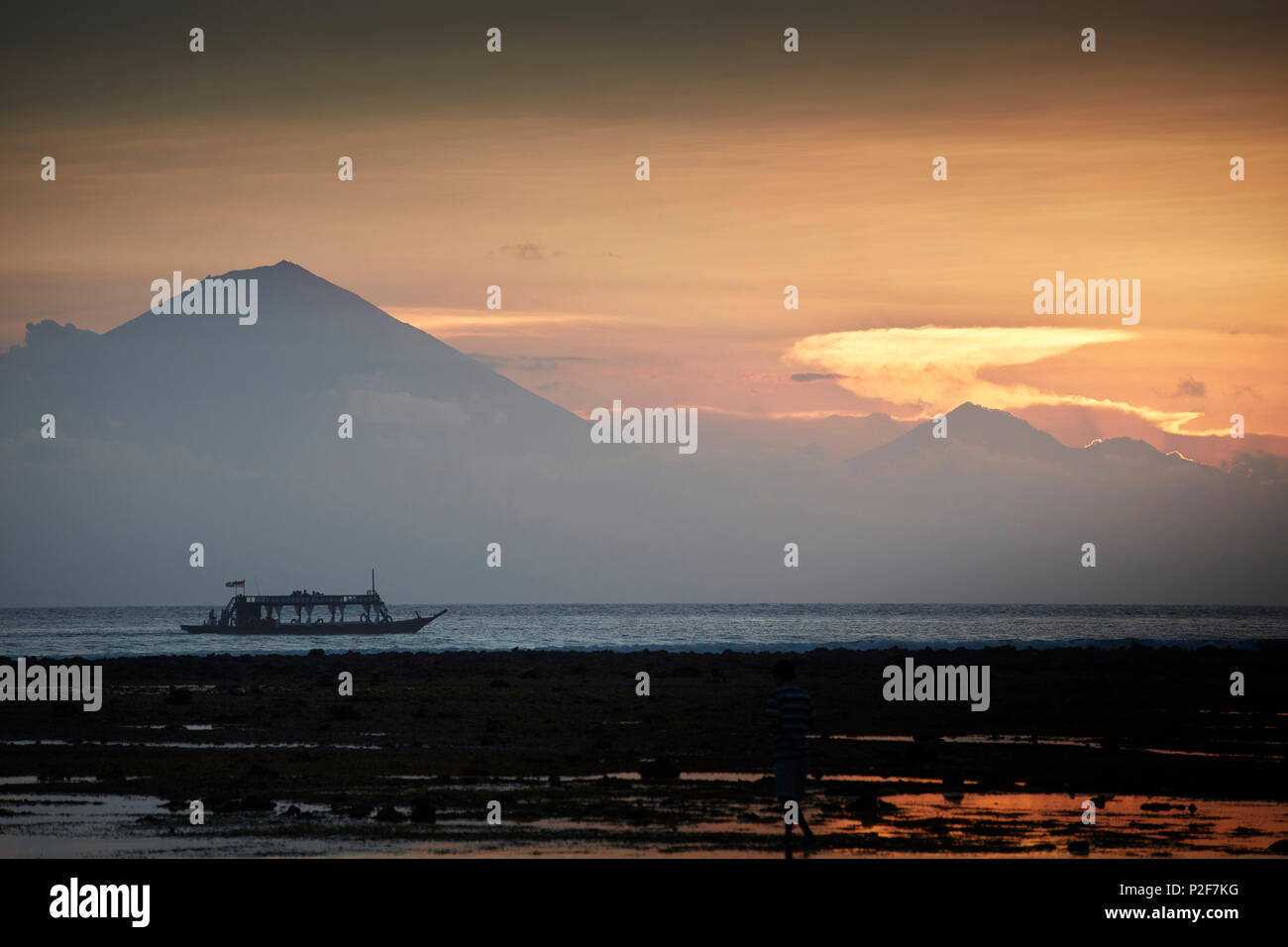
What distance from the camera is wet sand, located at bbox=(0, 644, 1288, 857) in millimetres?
19297

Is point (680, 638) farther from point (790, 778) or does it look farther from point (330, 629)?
point (790, 778)

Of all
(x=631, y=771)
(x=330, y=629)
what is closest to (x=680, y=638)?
(x=330, y=629)

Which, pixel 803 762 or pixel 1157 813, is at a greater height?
pixel 803 762

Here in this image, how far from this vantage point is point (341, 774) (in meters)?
27.0

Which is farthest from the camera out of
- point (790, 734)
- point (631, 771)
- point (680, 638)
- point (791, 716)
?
point (680, 638)

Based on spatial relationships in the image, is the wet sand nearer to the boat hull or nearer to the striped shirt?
the striped shirt

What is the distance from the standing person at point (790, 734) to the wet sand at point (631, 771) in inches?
37.9

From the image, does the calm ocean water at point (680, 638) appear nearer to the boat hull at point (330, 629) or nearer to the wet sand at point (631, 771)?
the boat hull at point (330, 629)

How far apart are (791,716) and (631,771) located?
10608mm

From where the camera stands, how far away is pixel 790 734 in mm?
17734

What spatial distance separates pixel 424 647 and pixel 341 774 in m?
83.2
